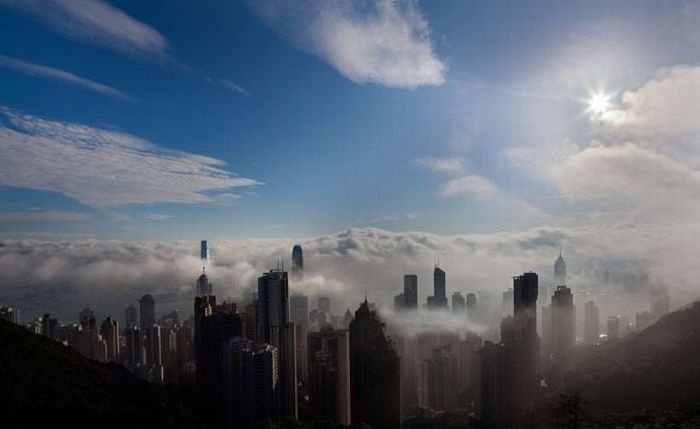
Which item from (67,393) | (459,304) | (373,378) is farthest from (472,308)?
(67,393)

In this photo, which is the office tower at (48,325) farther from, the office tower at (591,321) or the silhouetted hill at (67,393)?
the office tower at (591,321)

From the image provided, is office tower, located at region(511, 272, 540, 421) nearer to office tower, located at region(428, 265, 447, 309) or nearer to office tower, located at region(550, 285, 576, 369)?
office tower, located at region(550, 285, 576, 369)

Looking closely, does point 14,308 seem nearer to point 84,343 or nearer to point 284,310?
point 84,343

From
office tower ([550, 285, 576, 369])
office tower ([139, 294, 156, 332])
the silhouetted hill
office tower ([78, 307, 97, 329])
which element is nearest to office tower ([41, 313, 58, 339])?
office tower ([78, 307, 97, 329])

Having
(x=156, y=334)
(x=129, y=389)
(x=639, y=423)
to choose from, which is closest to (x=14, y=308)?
(x=156, y=334)

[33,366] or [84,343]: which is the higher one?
[33,366]

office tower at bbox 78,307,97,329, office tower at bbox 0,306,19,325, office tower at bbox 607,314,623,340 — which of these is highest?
office tower at bbox 0,306,19,325
